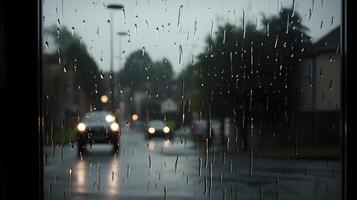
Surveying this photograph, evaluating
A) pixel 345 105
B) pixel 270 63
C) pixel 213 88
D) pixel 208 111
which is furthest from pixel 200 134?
pixel 345 105

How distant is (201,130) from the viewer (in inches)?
138

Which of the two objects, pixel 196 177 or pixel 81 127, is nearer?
pixel 81 127

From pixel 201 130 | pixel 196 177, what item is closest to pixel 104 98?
pixel 201 130

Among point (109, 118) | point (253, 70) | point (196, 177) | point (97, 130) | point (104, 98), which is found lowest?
point (196, 177)

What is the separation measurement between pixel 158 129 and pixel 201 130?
1.14 ft

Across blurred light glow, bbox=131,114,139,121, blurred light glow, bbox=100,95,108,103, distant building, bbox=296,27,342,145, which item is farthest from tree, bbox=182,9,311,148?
blurred light glow, bbox=100,95,108,103

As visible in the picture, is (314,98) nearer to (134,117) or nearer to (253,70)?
(253,70)

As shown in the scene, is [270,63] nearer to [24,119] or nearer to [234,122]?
[234,122]

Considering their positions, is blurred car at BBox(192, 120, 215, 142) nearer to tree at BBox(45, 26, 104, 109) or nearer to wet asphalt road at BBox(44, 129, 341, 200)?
wet asphalt road at BBox(44, 129, 341, 200)

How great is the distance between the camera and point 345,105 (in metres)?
1.41

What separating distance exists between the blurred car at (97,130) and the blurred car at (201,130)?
0.55m

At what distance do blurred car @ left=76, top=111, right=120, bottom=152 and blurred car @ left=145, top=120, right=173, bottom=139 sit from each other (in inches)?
10.2

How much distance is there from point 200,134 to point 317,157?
873mm

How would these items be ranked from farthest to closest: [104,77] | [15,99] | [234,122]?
[234,122] < [104,77] < [15,99]
